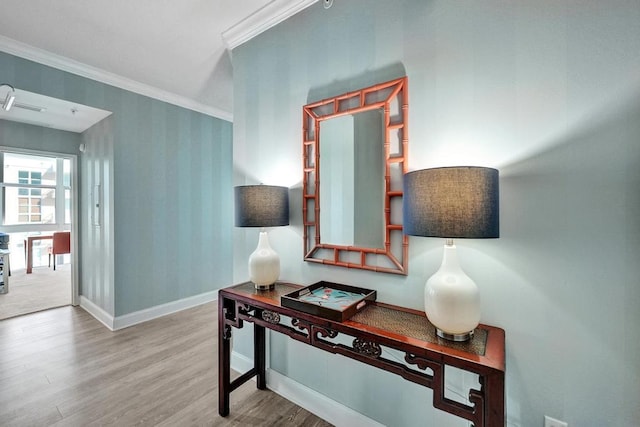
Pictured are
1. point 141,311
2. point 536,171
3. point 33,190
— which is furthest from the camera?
point 33,190

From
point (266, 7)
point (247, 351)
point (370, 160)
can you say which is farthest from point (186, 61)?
point (247, 351)

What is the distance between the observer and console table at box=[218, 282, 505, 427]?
92 cm

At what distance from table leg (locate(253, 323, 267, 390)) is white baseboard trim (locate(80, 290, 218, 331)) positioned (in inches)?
77.5

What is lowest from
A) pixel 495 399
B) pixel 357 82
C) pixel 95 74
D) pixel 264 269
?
pixel 495 399

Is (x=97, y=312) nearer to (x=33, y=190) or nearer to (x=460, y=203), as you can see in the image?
(x=33, y=190)

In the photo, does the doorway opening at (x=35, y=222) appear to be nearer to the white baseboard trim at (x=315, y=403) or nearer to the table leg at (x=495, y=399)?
the white baseboard trim at (x=315, y=403)

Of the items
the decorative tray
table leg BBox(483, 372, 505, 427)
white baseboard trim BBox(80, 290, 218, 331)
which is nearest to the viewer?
table leg BBox(483, 372, 505, 427)

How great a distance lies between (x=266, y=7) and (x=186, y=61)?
1.14 meters

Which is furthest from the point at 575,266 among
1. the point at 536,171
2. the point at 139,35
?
the point at 139,35

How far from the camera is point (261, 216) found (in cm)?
172

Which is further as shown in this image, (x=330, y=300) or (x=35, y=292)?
(x=35, y=292)

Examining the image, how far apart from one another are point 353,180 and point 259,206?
0.61 m

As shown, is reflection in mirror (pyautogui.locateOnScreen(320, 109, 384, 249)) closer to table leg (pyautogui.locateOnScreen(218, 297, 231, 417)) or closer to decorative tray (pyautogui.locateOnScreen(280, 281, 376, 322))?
decorative tray (pyautogui.locateOnScreen(280, 281, 376, 322))

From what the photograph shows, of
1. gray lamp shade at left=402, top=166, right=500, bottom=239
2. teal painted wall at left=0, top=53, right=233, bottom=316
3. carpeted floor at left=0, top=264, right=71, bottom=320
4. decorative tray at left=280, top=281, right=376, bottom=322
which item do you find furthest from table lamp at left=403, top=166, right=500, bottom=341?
carpeted floor at left=0, top=264, right=71, bottom=320
